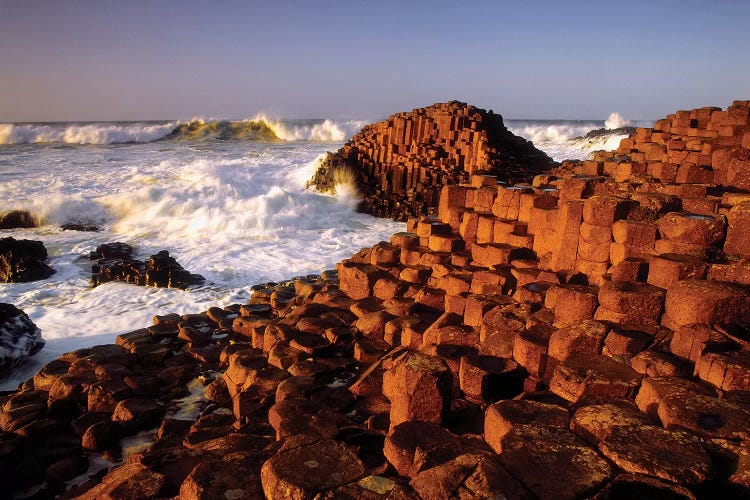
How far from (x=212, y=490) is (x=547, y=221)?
4822 millimetres

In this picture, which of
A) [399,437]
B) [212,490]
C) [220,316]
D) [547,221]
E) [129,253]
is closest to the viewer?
[212,490]

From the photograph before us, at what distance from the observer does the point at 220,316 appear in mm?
7527

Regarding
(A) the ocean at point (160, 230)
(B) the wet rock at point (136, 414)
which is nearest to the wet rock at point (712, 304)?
(B) the wet rock at point (136, 414)

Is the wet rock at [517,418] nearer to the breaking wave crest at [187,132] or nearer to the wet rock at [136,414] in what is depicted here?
the wet rock at [136,414]

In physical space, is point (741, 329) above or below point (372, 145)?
below

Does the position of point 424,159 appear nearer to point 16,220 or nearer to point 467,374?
point 16,220

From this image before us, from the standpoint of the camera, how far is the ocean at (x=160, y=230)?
926 centimetres

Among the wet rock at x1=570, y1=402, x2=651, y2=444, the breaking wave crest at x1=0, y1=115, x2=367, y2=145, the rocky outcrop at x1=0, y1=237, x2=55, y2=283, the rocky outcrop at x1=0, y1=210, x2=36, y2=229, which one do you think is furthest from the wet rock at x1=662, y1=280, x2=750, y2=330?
the breaking wave crest at x1=0, y1=115, x2=367, y2=145

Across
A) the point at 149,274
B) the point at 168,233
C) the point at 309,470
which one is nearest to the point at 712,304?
the point at 309,470

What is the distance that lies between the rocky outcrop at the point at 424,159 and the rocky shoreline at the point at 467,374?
1168 centimetres

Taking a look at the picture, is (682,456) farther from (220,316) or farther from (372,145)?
(372,145)

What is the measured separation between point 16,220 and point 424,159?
1524 centimetres

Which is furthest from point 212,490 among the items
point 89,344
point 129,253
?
point 129,253

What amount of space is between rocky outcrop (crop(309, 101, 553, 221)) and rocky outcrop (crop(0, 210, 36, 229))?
11485 mm
